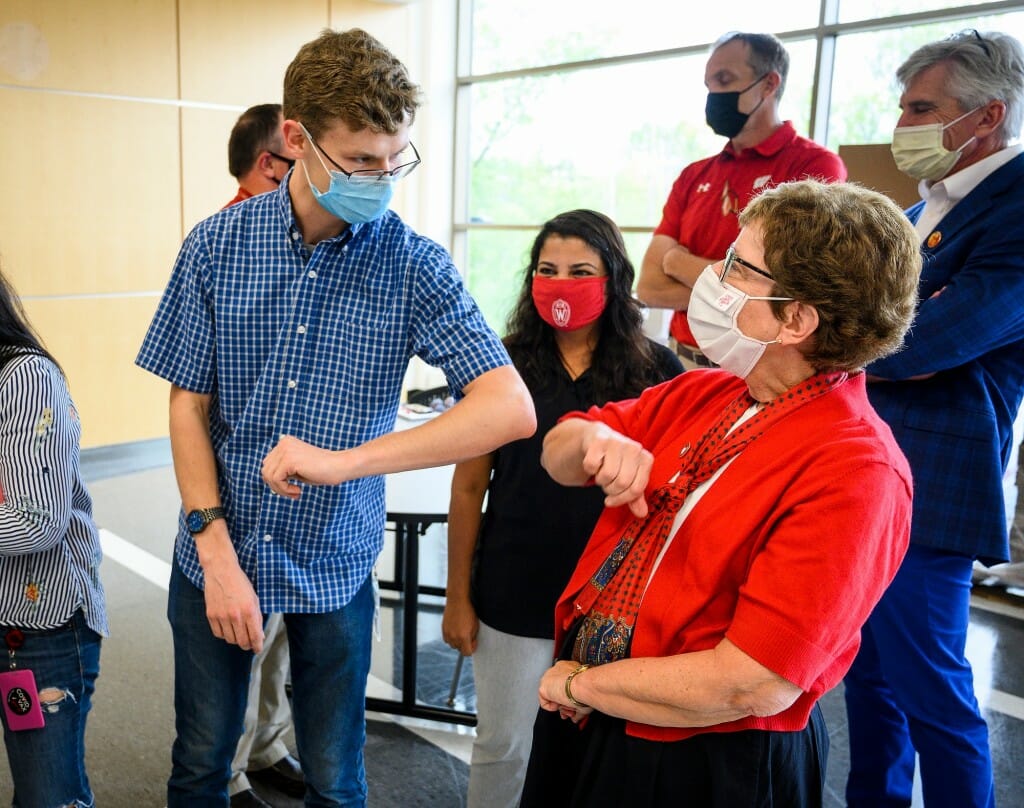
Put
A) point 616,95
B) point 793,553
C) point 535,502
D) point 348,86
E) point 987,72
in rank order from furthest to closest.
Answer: point 616,95 < point 987,72 < point 535,502 < point 348,86 < point 793,553

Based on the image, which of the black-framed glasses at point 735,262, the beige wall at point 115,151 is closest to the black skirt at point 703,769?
the black-framed glasses at point 735,262

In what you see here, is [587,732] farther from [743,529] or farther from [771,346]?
[771,346]

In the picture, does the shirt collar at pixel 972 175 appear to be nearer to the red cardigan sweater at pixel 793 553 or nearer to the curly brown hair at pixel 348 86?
the red cardigan sweater at pixel 793 553

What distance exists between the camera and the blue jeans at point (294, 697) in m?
1.49

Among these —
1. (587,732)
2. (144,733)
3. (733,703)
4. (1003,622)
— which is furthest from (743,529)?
(1003,622)

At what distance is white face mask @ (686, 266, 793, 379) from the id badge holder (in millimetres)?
1275

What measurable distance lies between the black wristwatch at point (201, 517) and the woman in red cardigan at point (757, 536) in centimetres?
61

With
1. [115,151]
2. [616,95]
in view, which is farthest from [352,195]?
[616,95]

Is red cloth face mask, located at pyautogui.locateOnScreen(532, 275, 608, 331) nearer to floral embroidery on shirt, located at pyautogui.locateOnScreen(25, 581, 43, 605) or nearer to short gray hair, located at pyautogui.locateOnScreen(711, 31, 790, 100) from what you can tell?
floral embroidery on shirt, located at pyautogui.locateOnScreen(25, 581, 43, 605)

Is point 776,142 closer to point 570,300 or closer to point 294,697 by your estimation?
point 570,300

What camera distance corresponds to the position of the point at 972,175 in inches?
73.3

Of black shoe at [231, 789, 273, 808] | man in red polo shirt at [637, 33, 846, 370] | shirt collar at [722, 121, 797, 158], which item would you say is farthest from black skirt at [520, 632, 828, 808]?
shirt collar at [722, 121, 797, 158]

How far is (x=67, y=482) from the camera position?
1498 mm

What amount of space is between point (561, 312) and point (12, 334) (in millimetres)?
1037
